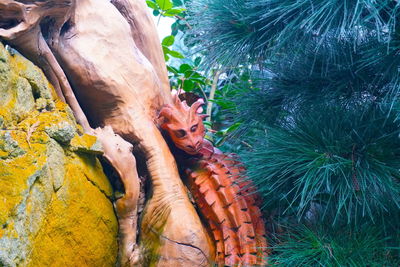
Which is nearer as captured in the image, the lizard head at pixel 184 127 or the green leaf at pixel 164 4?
the lizard head at pixel 184 127

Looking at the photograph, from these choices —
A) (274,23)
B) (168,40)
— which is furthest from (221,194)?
(168,40)

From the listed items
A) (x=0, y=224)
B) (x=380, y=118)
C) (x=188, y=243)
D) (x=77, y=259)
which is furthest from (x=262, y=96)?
(x=0, y=224)

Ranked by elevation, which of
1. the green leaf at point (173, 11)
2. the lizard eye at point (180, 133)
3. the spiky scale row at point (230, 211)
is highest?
the green leaf at point (173, 11)

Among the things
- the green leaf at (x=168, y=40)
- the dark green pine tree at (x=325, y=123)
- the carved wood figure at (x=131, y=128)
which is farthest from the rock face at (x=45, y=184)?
the green leaf at (x=168, y=40)

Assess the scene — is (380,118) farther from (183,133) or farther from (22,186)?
(22,186)

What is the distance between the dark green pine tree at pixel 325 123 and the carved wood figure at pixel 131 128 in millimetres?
135

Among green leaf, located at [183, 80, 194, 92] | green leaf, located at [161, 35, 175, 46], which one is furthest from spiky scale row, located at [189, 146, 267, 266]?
green leaf, located at [161, 35, 175, 46]

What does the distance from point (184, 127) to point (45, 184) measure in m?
0.48

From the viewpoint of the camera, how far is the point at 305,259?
1079 millimetres

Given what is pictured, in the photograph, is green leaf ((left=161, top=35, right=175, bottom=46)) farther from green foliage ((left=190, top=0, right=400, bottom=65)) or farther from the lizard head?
the lizard head

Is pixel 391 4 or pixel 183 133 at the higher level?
pixel 391 4

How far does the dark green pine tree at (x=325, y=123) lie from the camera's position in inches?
42.3

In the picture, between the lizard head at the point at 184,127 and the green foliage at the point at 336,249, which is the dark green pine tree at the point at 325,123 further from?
the lizard head at the point at 184,127

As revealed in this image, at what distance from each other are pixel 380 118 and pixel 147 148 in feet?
2.14
